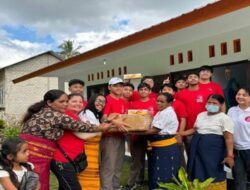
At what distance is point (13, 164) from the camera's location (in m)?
3.50

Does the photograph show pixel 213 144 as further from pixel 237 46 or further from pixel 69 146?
pixel 237 46

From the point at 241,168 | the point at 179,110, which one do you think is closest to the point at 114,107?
the point at 179,110

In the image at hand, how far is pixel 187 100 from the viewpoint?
16.5ft

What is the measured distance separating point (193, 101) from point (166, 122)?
2.20ft

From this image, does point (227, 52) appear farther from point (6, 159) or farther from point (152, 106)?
point (6, 159)

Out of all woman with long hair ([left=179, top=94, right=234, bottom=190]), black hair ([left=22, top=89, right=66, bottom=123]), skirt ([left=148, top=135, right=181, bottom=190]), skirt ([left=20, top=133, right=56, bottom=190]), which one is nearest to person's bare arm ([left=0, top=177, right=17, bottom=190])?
skirt ([left=20, top=133, right=56, bottom=190])

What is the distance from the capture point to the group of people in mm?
3775

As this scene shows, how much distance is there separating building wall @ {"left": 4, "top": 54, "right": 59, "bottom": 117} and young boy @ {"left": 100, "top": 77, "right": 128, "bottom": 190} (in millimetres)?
22917

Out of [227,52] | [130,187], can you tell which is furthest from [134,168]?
Result: [227,52]

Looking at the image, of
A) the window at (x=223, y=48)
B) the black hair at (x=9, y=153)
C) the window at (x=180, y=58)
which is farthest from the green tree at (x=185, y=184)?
the window at (x=180, y=58)

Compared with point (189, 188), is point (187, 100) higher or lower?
higher

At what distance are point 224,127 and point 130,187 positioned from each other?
2.20 meters

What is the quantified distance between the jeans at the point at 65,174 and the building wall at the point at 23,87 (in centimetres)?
2389

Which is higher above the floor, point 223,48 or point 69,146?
point 223,48
